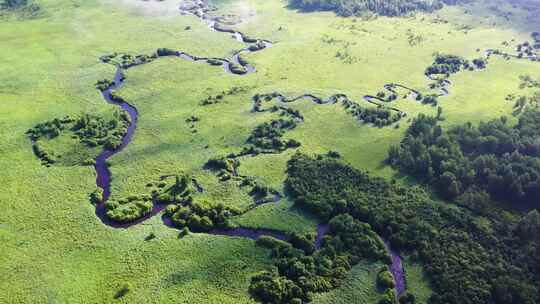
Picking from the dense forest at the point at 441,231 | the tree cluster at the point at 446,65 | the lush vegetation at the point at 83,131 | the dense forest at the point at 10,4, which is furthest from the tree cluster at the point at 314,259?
the dense forest at the point at 10,4

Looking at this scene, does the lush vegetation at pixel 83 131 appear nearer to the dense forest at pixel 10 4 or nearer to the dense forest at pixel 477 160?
the dense forest at pixel 477 160

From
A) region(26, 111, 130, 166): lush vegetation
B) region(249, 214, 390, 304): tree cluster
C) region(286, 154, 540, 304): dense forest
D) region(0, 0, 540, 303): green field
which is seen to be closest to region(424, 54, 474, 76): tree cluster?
region(0, 0, 540, 303): green field

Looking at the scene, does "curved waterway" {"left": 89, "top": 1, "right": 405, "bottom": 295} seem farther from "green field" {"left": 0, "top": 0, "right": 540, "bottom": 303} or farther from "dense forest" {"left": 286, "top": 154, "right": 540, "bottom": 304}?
"dense forest" {"left": 286, "top": 154, "right": 540, "bottom": 304}

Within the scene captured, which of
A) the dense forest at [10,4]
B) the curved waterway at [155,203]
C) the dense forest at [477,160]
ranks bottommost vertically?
the curved waterway at [155,203]

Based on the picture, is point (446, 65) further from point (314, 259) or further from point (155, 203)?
point (155, 203)

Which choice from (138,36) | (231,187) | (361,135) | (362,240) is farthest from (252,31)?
(362,240)
